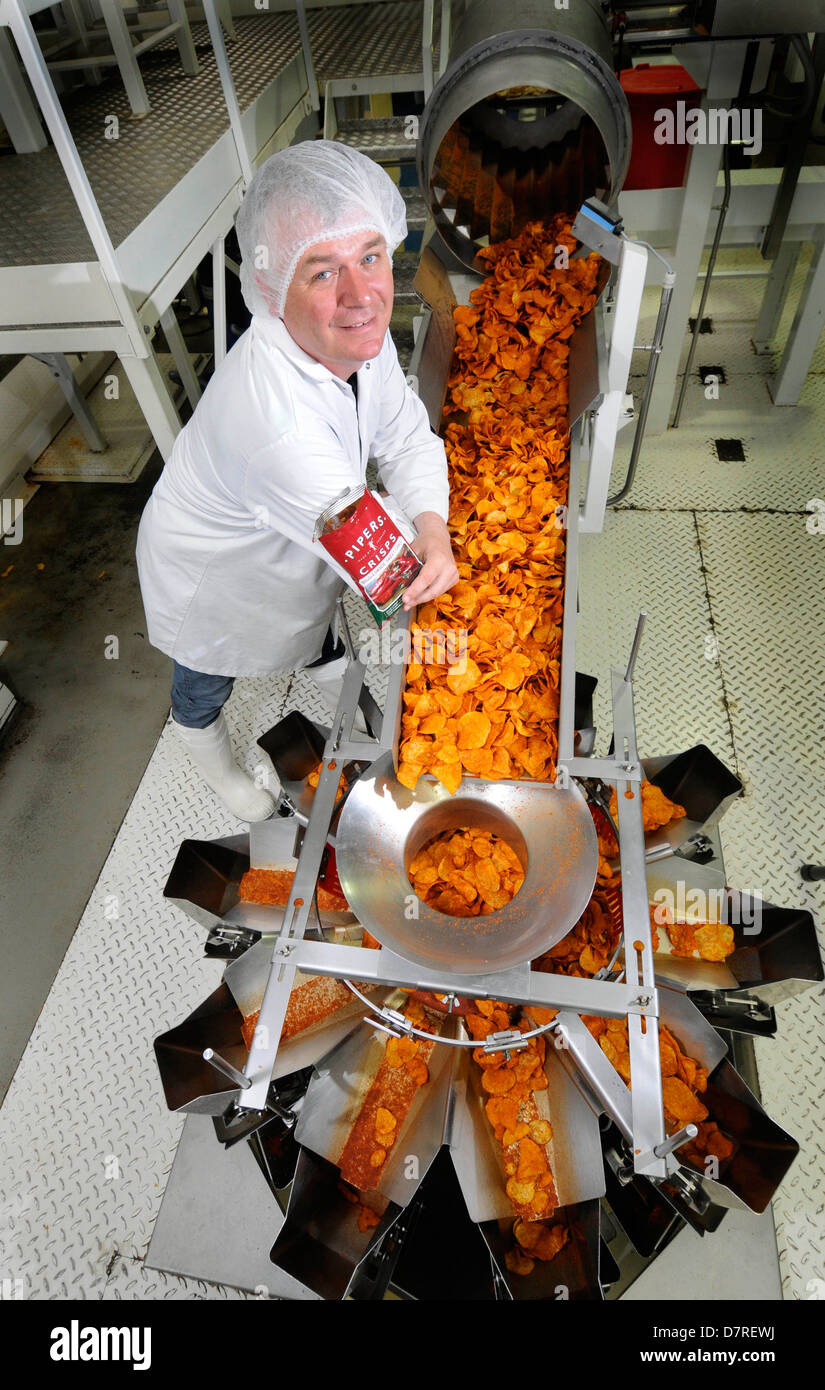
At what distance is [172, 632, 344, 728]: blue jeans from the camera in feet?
7.89

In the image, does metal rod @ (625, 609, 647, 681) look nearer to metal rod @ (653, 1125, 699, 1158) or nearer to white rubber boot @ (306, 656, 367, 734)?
metal rod @ (653, 1125, 699, 1158)

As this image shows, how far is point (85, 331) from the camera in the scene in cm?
248

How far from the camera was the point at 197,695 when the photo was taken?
2439 mm

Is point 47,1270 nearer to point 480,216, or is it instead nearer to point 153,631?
point 153,631

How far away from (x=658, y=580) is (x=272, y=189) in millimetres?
2546

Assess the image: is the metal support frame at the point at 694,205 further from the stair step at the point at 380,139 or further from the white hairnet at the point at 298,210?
the white hairnet at the point at 298,210

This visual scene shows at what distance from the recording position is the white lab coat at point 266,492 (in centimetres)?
153

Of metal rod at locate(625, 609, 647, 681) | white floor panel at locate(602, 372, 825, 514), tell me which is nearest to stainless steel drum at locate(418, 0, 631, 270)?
white floor panel at locate(602, 372, 825, 514)

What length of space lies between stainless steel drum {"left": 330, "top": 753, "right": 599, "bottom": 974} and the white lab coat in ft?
1.92

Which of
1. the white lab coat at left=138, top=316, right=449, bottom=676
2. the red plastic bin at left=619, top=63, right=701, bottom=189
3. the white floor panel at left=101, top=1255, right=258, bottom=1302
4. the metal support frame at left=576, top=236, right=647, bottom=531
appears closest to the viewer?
the white lab coat at left=138, top=316, right=449, bottom=676

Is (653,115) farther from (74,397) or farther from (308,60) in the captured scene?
(74,397)

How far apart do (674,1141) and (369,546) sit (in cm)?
111

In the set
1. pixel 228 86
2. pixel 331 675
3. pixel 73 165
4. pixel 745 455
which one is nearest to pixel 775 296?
pixel 745 455
